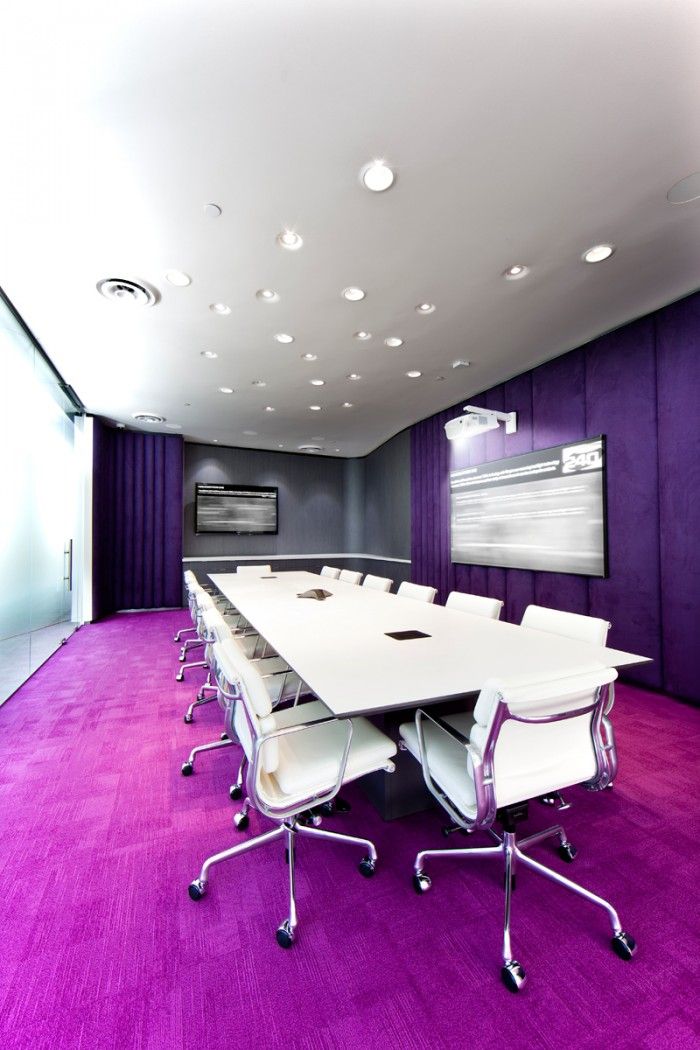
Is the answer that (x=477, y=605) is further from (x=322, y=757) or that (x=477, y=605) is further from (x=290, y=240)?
(x=290, y=240)

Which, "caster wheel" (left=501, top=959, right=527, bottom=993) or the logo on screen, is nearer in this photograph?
"caster wheel" (left=501, top=959, right=527, bottom=993)

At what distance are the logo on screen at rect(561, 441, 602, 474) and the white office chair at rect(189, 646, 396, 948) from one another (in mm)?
3478

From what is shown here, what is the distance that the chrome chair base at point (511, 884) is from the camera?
1.23m

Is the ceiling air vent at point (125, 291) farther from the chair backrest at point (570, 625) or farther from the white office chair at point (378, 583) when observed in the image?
the chair backrest at point (570, 625)

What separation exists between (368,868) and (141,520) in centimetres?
727

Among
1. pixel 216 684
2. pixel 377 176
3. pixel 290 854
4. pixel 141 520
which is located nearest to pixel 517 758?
pixel 290 854

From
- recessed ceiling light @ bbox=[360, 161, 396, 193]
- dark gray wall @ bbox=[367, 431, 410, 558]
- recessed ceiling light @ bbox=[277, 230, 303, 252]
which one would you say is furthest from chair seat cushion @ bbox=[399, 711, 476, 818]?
dark gray wall @ bbox=[367, 431, 410, 558]

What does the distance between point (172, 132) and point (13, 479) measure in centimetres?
311

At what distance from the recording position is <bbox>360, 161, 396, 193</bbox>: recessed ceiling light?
2.05 meters

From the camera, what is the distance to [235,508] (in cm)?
893

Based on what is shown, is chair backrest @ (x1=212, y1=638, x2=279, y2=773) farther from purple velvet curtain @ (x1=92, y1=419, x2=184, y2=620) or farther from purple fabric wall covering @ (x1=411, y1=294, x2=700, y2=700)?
purple velvet curtain @ (x1=92, y1=419, x2=184, y2=620)

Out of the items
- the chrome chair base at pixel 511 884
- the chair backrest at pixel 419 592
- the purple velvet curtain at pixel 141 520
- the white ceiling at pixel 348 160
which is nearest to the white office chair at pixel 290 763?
the chrome chair base at pixel 511 884

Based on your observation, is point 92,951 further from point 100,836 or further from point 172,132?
point 172,132

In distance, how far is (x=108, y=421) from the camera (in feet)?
22.7
